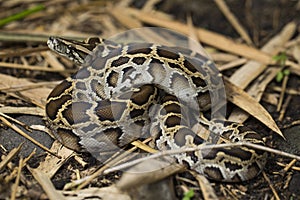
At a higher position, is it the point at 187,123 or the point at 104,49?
the point at 104,49

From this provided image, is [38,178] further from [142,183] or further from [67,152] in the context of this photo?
[142,183]

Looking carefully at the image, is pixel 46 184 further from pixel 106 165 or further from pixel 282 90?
pixel 282 90

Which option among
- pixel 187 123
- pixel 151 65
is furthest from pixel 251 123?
pixel 151 65

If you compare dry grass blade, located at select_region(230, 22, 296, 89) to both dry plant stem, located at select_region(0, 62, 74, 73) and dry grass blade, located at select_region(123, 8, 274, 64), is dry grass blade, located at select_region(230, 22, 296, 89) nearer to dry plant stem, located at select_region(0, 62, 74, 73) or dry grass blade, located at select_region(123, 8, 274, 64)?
dry grass blade, located at select_region(123, 8, 274, 64)

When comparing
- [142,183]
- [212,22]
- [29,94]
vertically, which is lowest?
[142,183]

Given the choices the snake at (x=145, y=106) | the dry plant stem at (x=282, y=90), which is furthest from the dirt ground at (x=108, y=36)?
the snake at (x=145, y=106)

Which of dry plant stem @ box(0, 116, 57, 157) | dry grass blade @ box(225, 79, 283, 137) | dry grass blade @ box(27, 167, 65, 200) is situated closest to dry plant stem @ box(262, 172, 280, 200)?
dry grass blade @ box(225, 79, 283, 137)

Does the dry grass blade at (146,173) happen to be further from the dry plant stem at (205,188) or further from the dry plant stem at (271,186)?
the dry plant stem at (271,186)
